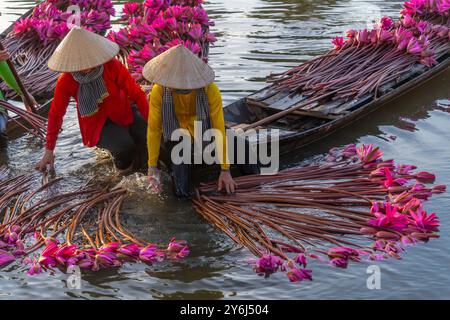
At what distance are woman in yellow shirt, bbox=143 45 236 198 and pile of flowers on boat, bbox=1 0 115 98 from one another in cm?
323

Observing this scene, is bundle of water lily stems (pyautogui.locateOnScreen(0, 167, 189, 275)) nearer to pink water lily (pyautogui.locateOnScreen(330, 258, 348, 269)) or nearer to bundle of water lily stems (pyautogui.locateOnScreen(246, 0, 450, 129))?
pink water lily (pyautogui.locateOnScreen(330, 258, 348, 269))

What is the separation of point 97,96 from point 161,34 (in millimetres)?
2379

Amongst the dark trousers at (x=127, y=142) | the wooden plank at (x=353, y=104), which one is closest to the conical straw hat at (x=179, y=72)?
the dark trousers at (x=127, y=142)

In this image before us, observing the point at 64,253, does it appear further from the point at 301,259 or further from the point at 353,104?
the point at 353,104

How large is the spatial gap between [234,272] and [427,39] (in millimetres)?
4052

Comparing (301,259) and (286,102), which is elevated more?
(286,102)

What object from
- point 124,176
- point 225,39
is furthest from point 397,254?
point 225,39

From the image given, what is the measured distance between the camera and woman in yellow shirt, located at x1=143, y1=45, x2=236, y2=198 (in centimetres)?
434

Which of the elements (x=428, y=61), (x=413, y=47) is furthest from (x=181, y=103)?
(x=428, y=61)

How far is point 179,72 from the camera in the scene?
432 cm

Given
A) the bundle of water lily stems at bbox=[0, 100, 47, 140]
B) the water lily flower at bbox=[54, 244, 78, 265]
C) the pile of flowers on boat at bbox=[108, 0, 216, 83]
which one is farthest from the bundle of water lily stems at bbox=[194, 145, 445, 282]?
the pile of flowers on boat at bbox=[108, 0, 216, 83]

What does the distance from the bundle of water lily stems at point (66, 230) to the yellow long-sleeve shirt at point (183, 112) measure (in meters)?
0.57

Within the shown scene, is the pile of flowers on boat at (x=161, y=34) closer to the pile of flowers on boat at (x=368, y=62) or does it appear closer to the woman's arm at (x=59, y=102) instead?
the pile of flowers on boat at (x=368, y=62)

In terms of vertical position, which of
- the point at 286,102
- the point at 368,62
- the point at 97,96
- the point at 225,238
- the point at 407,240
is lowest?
the point at 225,238
